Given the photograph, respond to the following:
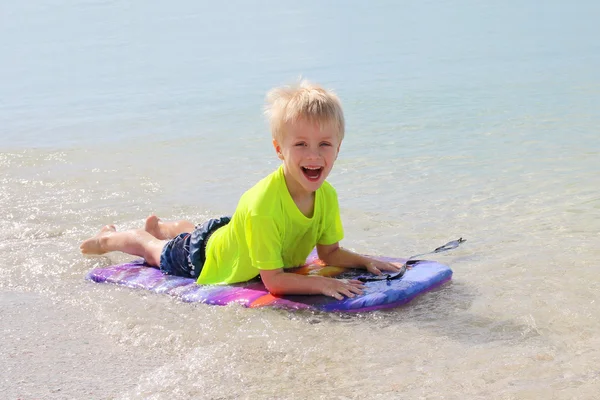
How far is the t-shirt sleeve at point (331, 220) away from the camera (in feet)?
14.3

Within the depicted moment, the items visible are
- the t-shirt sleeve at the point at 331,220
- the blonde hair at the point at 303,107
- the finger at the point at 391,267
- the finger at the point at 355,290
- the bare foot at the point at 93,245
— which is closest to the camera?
the blonde hair at the point at 303,107

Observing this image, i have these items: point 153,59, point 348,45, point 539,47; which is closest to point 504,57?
point 539,47

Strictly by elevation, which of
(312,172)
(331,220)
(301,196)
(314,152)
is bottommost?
(331,220)

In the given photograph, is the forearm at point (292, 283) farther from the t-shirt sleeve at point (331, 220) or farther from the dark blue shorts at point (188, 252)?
the dark blue shorts at point (188, 252)

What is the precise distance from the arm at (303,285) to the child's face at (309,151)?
18.0 inches

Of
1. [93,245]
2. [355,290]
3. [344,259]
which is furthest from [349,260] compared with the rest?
[93,245]

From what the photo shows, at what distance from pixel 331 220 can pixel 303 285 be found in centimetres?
48

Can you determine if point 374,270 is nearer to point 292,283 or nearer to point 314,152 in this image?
point 292,283

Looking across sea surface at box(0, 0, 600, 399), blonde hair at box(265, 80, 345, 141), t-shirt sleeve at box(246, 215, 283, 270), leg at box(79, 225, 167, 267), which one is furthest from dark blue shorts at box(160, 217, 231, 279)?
blonde hair at box(265, 80, 345, 141)

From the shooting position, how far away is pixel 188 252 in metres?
4.74

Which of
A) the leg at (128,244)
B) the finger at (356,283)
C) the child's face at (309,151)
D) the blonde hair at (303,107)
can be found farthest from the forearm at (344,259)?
the leg at (128,244)

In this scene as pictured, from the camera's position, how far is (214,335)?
3.79 m

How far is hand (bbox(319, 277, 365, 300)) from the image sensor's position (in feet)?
13.3

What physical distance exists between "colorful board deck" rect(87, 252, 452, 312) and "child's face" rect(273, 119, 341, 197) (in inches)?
23.0
